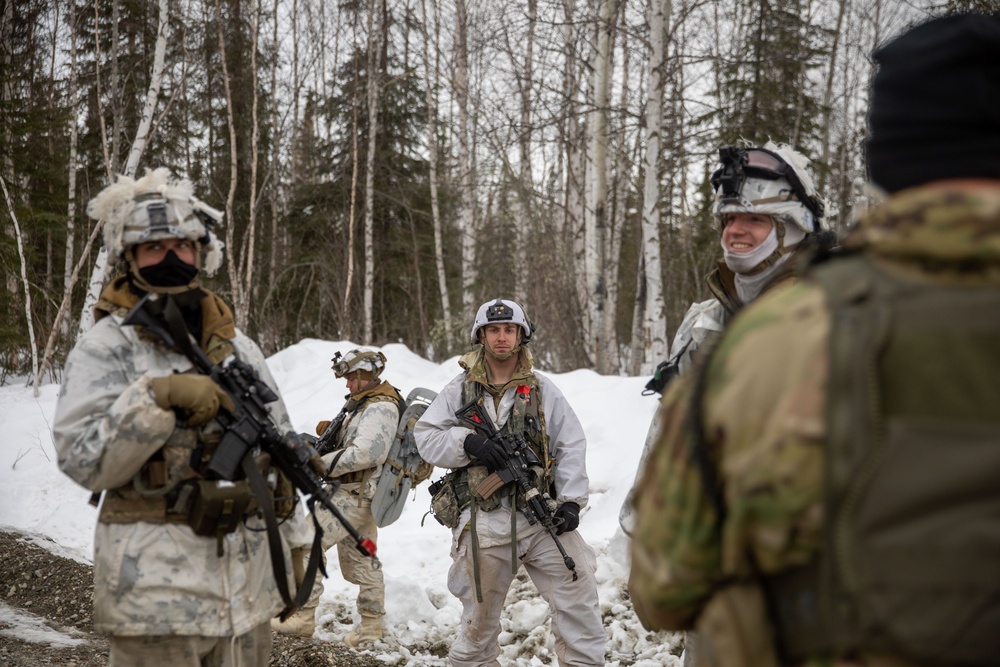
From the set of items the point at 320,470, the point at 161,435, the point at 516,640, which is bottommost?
the point at 516,640

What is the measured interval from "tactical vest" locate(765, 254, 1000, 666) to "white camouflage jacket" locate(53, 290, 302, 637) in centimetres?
218

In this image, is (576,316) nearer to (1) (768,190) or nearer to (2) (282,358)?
(2) (282,358)

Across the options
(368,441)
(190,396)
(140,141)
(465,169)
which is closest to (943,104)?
(190,396)

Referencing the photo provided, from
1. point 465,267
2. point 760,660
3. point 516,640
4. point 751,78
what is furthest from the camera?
point 751,78

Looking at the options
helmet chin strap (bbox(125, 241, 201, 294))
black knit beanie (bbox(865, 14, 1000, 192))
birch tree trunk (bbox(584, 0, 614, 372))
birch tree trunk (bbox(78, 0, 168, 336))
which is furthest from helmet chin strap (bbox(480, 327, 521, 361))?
birch tree trunk (bbox(78, 0, 168, 336))

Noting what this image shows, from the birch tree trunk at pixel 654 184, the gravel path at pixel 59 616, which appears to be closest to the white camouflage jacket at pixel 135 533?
the gravel path at pixel 59 616

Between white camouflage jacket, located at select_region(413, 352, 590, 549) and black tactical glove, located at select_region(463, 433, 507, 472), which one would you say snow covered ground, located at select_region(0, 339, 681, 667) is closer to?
white camouflage jacket, located at select_region(413, 352, 590, 549)

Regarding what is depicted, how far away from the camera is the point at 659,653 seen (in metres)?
5.14

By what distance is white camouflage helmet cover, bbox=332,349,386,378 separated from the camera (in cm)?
607

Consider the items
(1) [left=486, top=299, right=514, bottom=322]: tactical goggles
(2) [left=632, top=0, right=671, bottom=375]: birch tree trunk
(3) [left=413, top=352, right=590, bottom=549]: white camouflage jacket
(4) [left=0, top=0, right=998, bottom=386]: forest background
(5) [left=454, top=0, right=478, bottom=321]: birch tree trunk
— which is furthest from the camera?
(5) [left=454, top=0, right=478, bottom=321]: birch tree trunk

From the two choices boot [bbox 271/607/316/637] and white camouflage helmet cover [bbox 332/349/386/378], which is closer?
boot [bbox 271/607/316/637]

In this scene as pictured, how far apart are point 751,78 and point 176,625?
55.2 feet

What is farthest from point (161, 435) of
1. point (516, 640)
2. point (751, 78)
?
point (751, 78)

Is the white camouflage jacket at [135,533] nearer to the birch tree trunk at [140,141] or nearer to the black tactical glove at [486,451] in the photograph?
the black tactical glove at [486,451]
